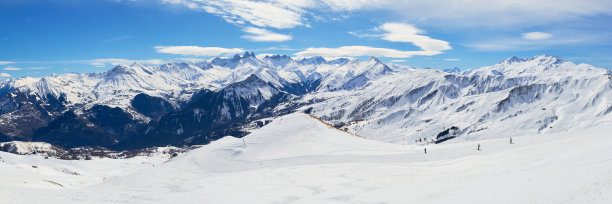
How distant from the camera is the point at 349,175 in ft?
111

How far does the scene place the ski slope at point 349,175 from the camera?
2262cm

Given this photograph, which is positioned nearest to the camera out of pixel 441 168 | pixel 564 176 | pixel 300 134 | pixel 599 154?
pixel 564 176

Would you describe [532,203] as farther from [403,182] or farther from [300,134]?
[300,134]

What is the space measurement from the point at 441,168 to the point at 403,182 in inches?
272

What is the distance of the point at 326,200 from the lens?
26.3 meters

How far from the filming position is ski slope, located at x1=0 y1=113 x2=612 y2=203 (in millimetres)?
22625

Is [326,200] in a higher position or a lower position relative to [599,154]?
lower

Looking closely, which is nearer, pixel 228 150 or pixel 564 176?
pixel 564 176

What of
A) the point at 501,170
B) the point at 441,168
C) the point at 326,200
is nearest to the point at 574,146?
the point at 501,170

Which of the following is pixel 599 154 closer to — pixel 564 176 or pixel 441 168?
pixel 564 176

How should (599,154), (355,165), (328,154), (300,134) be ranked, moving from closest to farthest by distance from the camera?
1. (599,154)
2. (355,165)
3. (328,154)
4. (300,134)

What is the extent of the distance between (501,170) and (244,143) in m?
30.4

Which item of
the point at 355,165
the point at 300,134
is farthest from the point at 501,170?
the point at 300,134

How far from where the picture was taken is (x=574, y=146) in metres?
31.8
